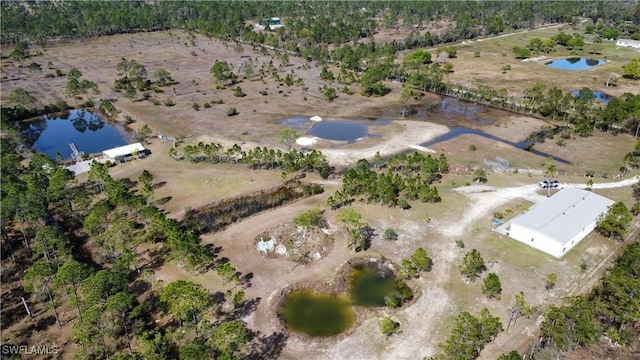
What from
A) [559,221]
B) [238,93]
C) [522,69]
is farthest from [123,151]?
[522,69]

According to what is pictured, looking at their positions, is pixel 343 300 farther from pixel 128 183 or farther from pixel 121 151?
pixel 121 151

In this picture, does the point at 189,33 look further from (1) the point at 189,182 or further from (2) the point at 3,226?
(2) the point at 3,226

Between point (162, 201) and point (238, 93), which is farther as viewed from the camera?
point (238, 93)

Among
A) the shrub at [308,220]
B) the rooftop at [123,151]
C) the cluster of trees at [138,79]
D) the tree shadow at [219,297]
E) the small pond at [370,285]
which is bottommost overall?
the small pond at [370,285]

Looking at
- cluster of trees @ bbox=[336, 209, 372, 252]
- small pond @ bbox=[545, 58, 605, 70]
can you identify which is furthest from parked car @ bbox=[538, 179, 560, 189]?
small pond @ bbox=[545, 58, 605, 70]

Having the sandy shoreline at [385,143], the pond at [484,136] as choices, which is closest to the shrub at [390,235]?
the sandy shoreline at [385,143]

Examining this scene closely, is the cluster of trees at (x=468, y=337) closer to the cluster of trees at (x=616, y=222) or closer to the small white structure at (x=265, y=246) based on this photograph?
the small white structure at (x=265, y=246)

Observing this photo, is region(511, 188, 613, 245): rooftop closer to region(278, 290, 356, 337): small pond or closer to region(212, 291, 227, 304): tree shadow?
region(278, 290, 356, 337): small pond
